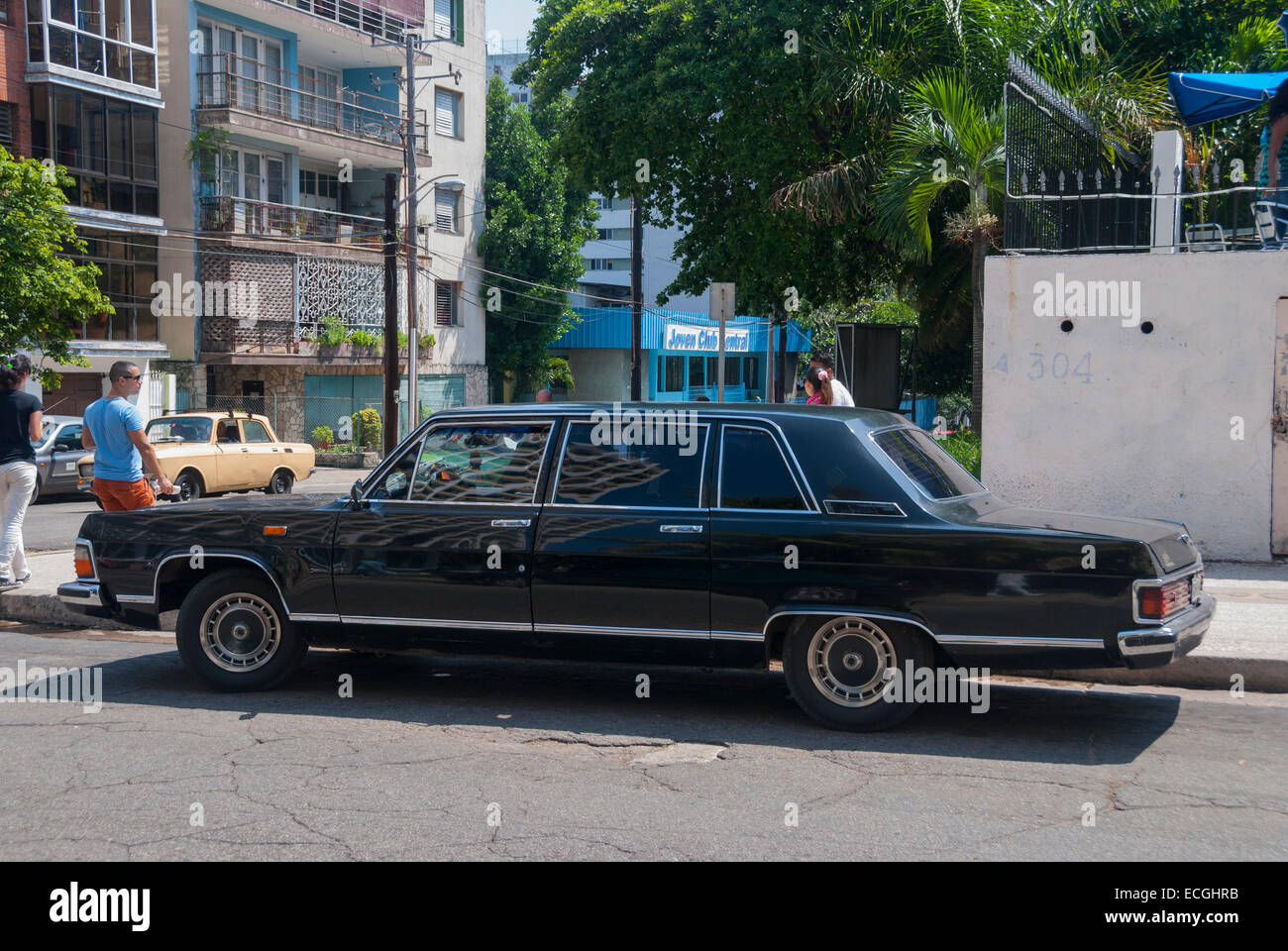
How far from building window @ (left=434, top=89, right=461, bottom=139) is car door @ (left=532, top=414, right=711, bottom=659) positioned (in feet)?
123

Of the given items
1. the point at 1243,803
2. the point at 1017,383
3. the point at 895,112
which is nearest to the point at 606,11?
the point at 895,112

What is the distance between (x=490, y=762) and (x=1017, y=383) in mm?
7923

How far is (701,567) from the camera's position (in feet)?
20.7

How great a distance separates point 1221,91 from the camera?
13531 mm

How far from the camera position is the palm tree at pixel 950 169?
1609cm

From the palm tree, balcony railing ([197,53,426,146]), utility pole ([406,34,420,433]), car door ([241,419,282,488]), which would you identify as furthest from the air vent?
balcony railing ([197,53,426,146])

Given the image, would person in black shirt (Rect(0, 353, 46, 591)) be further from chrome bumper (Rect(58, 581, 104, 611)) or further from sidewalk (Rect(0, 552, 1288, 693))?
chrome bumper (Rect(58, 581, 104, 611))

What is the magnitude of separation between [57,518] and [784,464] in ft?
50.4

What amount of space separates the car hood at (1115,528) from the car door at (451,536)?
92.4 inches

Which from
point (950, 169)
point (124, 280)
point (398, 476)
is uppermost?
point (124, 280)

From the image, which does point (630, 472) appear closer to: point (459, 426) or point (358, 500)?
point (459, 426)

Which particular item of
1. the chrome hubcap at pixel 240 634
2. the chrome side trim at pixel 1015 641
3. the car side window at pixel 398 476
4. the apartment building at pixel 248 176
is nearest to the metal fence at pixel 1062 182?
the chrome side trim at pixel 1015 641

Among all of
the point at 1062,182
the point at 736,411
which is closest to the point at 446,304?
the point at 1062,182

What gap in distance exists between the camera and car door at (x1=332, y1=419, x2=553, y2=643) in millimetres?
6590
